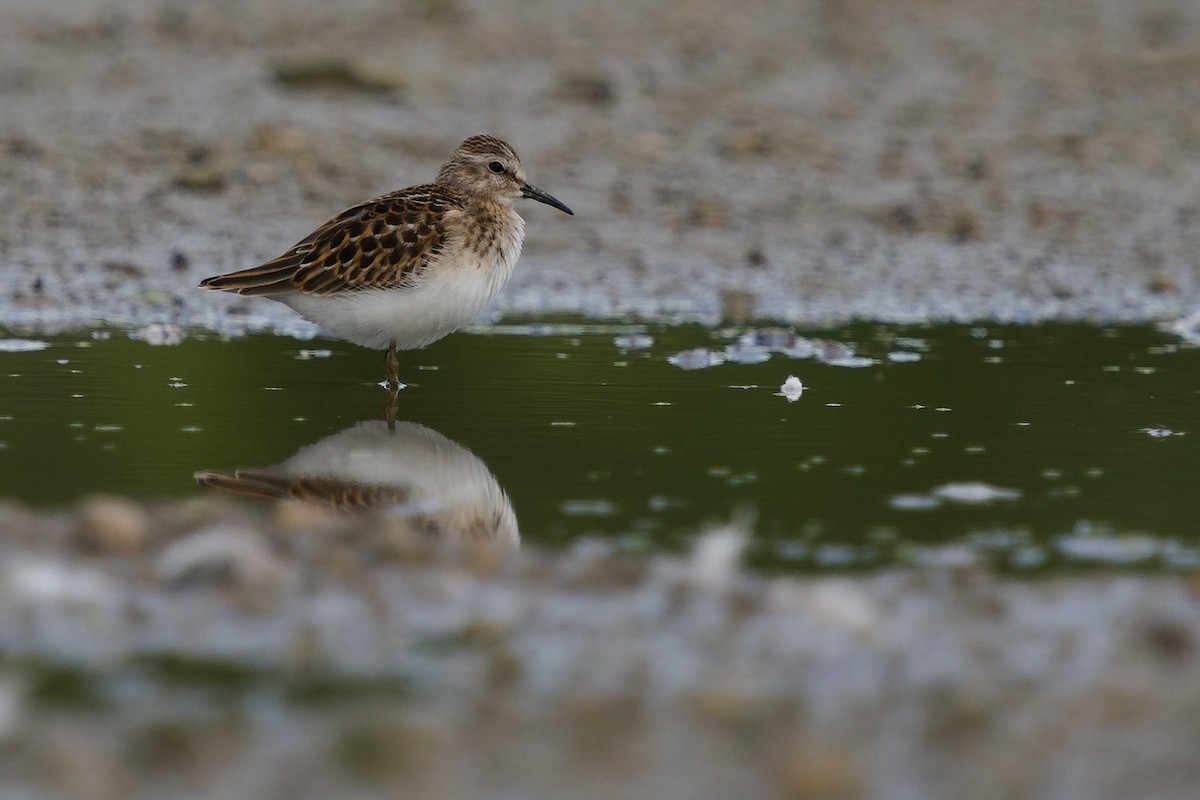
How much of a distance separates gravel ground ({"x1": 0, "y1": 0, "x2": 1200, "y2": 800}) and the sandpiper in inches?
68.1

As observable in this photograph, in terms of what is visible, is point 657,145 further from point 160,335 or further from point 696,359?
point 160,335

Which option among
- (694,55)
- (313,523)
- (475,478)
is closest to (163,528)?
(313,523)

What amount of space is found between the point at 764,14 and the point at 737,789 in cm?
1874

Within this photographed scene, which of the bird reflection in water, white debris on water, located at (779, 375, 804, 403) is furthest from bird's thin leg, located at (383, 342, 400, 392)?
white debris on water, located at (779, 375, 804, 403)

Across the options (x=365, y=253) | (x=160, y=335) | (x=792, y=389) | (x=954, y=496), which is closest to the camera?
(x=954, y=496)

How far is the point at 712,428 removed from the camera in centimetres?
788

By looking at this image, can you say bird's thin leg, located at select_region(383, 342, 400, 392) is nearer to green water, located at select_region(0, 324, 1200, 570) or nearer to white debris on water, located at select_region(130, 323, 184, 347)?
green water, located at select_region(0, 324, 1200, 570)

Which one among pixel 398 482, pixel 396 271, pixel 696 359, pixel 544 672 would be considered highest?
pixel 396 271

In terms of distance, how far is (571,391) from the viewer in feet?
28.5

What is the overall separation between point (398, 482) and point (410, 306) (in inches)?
92.0

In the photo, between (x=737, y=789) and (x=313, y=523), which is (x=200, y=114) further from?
(x=737, y=789)

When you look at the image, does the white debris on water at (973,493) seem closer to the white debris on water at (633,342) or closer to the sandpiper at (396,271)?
the sandpiper at (396,271)

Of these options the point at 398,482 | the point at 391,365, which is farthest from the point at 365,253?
the point at 398,482

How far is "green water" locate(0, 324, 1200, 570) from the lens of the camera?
20.2ft
